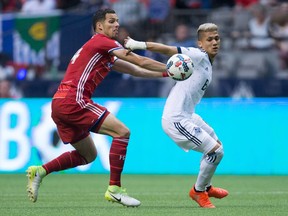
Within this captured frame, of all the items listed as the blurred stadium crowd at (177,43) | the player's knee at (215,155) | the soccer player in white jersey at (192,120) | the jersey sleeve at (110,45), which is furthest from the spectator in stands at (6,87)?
the player's knee at (215,155)

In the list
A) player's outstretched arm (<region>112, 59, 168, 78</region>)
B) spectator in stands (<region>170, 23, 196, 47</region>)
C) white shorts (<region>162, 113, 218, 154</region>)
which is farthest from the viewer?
spectator in stands (<region>170, 23, 196, 47</region>)

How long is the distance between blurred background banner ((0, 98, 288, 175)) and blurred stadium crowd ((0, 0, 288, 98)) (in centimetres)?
166

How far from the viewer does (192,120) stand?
34.8ft

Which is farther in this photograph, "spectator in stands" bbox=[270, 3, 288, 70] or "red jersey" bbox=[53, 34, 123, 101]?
"spectator in stands" bbox=[270, 3, 288, 70]

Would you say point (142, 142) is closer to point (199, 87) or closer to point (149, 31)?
point (149, 31)

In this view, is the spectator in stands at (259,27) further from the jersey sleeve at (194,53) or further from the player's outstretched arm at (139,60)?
the player's outstretched arm at (139,60)

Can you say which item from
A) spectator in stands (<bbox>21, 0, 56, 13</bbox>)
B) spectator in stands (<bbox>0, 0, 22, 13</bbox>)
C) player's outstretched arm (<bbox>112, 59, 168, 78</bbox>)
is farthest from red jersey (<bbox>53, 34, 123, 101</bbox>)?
spectator in stands (<bbox>0, 0, 22, 13</bbox>)

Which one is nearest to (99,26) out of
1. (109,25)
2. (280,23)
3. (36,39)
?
(109,25)

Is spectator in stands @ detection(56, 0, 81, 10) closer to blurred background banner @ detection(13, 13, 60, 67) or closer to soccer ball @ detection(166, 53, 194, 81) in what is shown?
blurred background banner @ detection(13, 13, 60, 67)

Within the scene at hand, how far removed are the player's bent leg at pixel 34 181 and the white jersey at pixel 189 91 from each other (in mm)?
1533

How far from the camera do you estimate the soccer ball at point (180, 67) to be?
377 inches

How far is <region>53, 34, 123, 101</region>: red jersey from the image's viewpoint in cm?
1009

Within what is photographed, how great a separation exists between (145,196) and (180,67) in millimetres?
2550

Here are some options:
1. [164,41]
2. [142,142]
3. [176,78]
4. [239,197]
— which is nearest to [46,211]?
[176,78]
